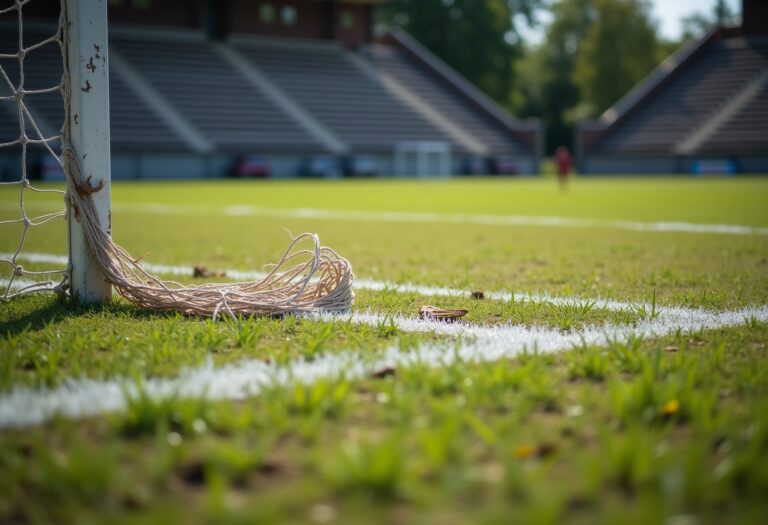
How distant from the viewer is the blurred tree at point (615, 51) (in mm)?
59875

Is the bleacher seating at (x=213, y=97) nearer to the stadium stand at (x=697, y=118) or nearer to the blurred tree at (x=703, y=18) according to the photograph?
the stadium stand at (x=697, y=118)

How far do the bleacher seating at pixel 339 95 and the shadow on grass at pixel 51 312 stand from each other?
3297 cm

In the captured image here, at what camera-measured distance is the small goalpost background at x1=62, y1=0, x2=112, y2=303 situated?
3.94 m

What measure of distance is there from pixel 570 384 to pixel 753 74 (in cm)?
4437

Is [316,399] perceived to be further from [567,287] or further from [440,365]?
[567,287]

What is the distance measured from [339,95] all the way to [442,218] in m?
28.5

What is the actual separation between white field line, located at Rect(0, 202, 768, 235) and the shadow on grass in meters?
7.10

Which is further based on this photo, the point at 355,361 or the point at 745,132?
the point at 745,132

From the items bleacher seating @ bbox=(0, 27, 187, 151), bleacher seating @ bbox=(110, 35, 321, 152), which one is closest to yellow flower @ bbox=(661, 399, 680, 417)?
bleacher seating @ bbox=(0, 27, 187, 151)

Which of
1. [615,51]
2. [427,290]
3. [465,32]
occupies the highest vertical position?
[465,32]

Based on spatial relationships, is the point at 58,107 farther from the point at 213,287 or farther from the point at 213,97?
the point at 213,287

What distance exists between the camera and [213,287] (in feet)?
13.0

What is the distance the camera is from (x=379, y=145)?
37594 mm

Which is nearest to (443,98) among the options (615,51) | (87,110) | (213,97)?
(213,97)
